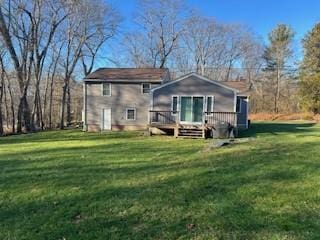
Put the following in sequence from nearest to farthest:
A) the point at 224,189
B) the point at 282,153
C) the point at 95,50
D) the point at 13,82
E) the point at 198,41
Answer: the point at 224,189, the point at 282,153, the point at 95,50, the point at 13,82, the point at 198,41

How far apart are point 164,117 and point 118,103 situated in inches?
239

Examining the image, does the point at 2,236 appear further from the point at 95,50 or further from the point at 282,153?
the point at 95,50

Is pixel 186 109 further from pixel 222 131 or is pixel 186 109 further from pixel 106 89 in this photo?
pixel 106 89

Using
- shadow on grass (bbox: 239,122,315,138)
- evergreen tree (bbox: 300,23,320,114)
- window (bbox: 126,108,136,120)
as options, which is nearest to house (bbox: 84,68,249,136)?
window (bbox: 126,108,136,120)

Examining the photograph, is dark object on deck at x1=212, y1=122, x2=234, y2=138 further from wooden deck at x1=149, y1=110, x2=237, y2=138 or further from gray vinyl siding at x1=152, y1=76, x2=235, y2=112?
gray vinyl siding at x1=152, y1=76, x2=235, y2=112

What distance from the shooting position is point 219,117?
912 inches

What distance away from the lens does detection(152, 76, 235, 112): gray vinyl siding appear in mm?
23453

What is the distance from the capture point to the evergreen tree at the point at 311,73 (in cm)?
3225

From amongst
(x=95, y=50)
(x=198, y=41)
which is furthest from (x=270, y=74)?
(x=95, y=50)

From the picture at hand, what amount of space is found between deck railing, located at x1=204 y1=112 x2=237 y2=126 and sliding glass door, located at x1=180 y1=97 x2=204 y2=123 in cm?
62

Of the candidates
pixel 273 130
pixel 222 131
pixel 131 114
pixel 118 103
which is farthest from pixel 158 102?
pixel 273 130

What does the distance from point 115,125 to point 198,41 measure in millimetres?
29483

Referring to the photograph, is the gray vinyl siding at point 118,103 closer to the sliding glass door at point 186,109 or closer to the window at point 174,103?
the window at point 174,103

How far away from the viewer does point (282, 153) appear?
1143cm
